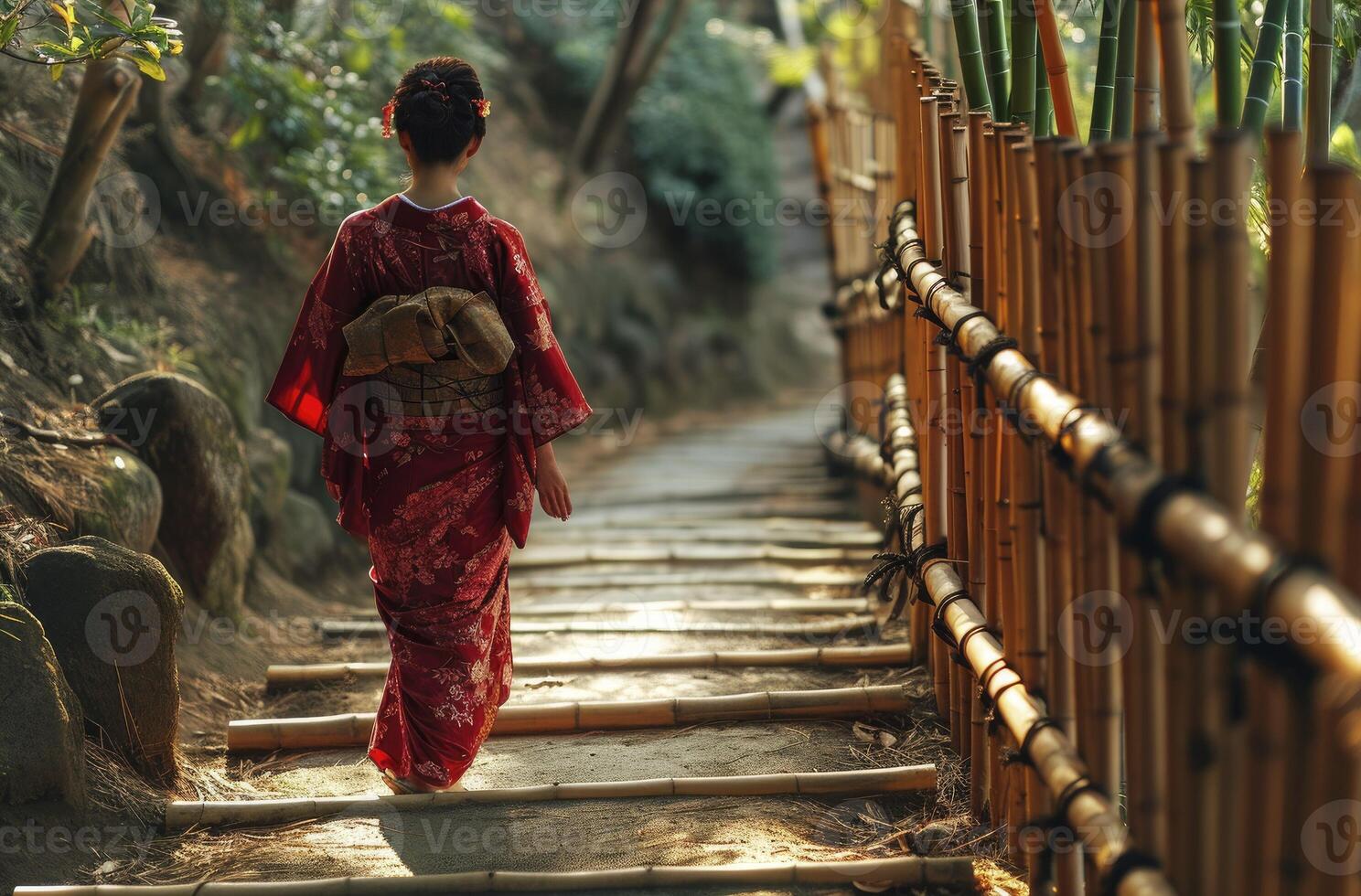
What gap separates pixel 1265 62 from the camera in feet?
6.59

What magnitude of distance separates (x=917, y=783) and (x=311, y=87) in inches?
160

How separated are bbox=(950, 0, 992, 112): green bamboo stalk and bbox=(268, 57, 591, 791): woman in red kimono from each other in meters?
1.02

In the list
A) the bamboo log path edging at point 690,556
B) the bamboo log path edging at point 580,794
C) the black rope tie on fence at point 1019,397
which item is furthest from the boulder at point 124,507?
the black rope tie on fence at point 1019,397

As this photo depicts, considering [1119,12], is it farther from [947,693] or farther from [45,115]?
[45,115]

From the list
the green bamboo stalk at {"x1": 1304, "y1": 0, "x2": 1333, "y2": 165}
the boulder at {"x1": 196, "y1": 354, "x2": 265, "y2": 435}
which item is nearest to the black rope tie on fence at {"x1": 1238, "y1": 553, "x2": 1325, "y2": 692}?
the green bamboo stalk at {"x1": 1304, "y1": 0, "x2": 1333, "y2": 165}

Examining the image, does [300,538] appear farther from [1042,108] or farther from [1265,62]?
[1265,62]

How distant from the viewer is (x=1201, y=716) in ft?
4.45

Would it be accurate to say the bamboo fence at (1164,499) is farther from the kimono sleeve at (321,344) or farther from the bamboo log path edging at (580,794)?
the kimono sleeve at (321,344)

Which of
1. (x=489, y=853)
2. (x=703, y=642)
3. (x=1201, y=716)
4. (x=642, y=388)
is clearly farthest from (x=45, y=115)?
(x=642, y=388)

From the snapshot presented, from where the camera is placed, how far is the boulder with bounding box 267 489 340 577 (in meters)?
4.38

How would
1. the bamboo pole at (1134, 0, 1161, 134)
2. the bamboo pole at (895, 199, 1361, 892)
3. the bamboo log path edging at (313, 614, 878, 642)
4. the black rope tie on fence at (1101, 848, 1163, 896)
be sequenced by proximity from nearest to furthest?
the bamboo pole at (895, 199, 1361, 892), the black rope tie on fence at (1101, 848, 1163, 896), the bamboo pole at (1134, 0, 1161, 134), the bamboo log path edging at (313, 614, 878, 642)

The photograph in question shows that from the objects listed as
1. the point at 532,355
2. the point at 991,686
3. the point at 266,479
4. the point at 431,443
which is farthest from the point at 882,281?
the point at 266,479

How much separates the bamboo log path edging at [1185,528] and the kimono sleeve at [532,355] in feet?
3.28

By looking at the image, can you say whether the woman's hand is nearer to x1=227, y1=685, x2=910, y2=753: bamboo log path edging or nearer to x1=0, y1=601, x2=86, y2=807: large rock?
x1=227, y1=685, x2=910, y2=753: bamboo log path edging
